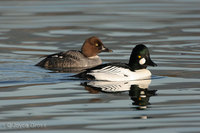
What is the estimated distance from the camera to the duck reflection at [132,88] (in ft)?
35.2

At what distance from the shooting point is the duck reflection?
10.7 metres

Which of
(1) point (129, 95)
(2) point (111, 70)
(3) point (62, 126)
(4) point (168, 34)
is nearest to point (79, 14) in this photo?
(4) point (168, 34)

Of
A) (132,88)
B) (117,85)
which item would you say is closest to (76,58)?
(117,85)

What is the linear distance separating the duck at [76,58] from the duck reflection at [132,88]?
3.24 metres

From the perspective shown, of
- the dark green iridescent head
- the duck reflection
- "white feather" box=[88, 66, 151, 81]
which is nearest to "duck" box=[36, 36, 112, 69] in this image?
"white feather" box=[88, 66, 151, 81]

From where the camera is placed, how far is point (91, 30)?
2209 centimetres

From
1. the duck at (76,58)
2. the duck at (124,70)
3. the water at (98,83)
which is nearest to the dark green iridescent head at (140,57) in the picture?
the duck at (124,70)

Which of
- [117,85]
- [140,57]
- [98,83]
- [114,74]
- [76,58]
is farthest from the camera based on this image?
[76,58]

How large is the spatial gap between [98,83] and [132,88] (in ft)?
3.32

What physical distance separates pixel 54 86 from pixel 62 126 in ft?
12.4

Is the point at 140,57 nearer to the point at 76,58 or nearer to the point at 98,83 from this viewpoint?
the point at 98,83

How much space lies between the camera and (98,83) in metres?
12.8

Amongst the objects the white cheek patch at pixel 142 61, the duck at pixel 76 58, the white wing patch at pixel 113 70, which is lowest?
the duck at pixel 76 58

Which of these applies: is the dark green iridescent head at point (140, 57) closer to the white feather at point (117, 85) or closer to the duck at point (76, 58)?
the white feather at point (117, 85)
